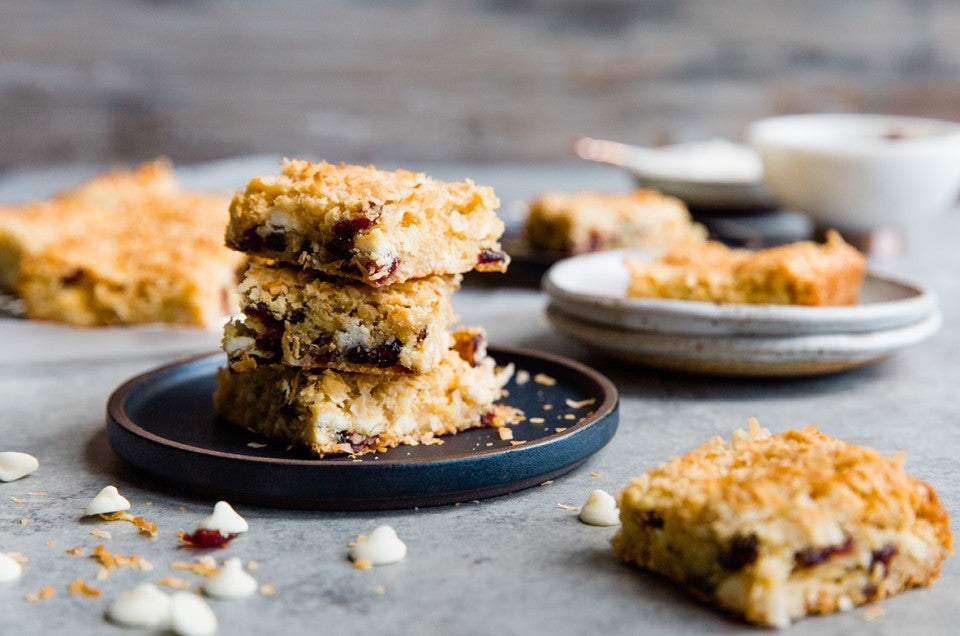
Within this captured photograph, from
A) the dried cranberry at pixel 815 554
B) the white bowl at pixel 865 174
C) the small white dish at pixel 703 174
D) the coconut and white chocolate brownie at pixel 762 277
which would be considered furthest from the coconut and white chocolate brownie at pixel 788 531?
the small white dish at pixel 703 174

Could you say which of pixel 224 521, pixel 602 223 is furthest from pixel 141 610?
pixel 602 223

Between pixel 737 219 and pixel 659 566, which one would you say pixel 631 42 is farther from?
pixel 659 566

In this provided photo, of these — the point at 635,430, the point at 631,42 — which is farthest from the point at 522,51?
the point at 635,430

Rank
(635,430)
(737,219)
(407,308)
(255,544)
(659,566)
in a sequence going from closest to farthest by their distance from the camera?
(659,566) → (255,544) → (407,308) → (635,430) → (737,219)

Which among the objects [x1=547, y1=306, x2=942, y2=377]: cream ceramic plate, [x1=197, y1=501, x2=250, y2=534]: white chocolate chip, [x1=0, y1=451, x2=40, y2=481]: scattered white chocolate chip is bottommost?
[x1=0, y1=451, x2=40, y2=481]: scattered white chocolate chip

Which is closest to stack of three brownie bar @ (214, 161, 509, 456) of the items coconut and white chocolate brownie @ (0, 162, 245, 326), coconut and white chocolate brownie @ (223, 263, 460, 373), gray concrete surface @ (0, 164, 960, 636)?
coconut and white chocolate brownie @ (223, 263, 460, 373)

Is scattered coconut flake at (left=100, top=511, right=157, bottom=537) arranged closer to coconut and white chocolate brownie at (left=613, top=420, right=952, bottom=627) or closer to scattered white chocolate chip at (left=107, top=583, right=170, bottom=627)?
scattered white chocolate chip at (left=107, top=583, right=170, bottom=627)
